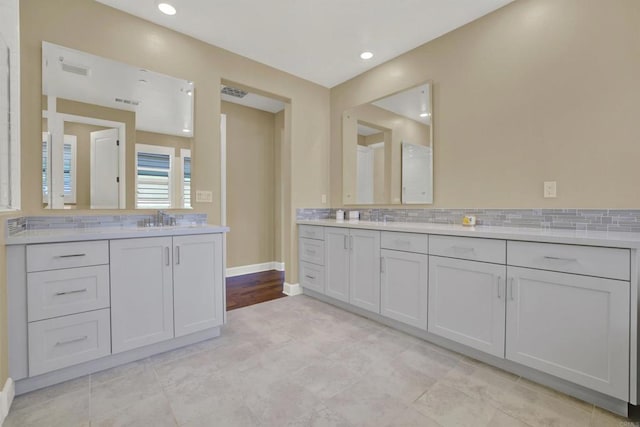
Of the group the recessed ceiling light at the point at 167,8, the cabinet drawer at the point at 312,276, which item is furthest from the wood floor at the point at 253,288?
the recessed ceiling light at the point at 167,8

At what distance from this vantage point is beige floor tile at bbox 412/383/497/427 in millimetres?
1371

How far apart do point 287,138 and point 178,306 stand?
86.0 inches

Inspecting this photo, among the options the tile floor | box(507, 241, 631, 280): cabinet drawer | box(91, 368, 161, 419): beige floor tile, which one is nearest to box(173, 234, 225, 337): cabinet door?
A: the tile floor

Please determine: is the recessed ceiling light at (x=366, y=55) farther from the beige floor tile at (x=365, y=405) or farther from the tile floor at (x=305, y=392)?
the beige floor tile at (x=365, y=405)

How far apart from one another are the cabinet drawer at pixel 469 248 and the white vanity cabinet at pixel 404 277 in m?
0.09

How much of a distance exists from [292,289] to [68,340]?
2089 millimetres

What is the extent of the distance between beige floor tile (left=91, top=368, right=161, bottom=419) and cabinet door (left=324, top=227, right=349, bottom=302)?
5.52 ft

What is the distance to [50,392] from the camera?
1600mm

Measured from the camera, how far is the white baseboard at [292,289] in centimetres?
340

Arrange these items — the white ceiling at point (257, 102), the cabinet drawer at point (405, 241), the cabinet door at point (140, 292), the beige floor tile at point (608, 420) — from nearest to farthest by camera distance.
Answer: the beige floor tile at point (608, 420)
the cabinet door at point (140, 292)
the cabinet drawer at point (405, 241)
the white ceiling at point (257, 102)

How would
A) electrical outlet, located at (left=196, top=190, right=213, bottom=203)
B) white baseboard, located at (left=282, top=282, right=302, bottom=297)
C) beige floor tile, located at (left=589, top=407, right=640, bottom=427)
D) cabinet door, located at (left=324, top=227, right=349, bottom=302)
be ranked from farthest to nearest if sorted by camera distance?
white baseboard, located at (left=282, top=282, right=302, bottom=297)
cabinet door, located at (left=324, top=227, right=349, bottom=302)
electrical outlet, located at (left=196, top=190, right=213, bottom=203)
beige floor tile, located at (left=589, top=407, right=640, bottom=427)

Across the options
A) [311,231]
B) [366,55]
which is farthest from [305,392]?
[366,55]

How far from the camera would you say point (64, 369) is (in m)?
1.69

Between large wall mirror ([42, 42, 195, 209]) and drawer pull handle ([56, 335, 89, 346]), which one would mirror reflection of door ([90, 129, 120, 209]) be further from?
drawer pull handle ([56, 335, 89, 346])
